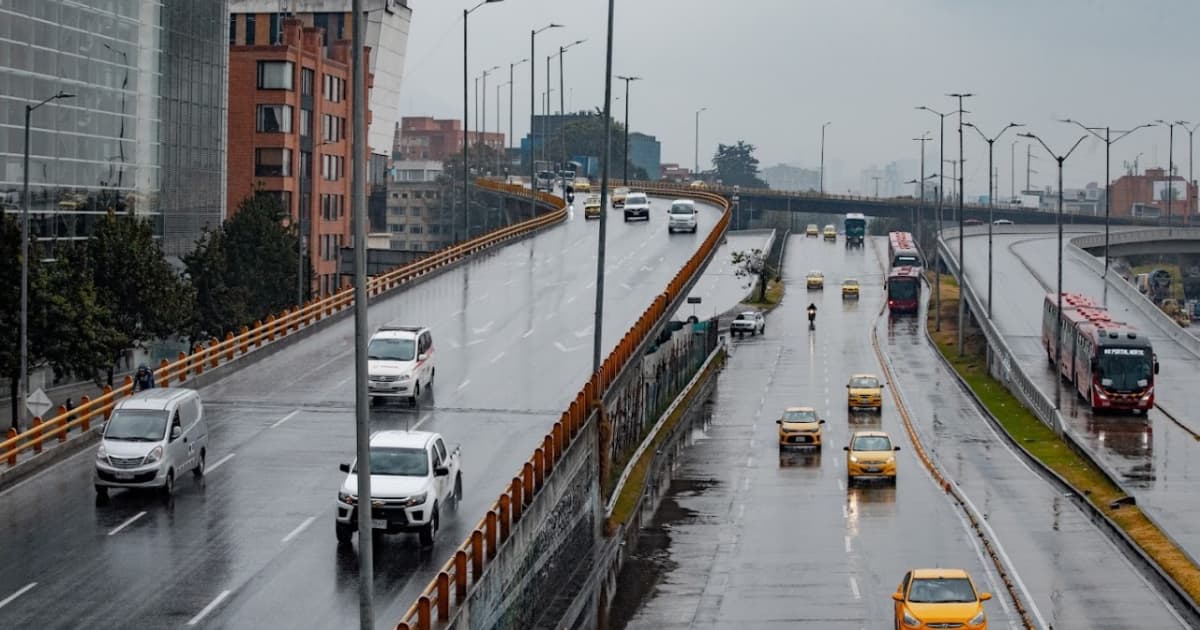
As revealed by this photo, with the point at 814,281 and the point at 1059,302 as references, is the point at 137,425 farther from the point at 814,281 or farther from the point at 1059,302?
the point at 814,281

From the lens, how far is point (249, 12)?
13312cm

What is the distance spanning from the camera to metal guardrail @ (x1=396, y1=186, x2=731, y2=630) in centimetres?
2514

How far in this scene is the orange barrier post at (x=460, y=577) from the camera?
84.9 feet

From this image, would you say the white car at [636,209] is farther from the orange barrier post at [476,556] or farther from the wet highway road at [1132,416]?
the orange barrier post at [476,556]

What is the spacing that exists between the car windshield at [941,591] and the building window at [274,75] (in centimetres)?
7555

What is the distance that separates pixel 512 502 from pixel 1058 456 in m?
34.9

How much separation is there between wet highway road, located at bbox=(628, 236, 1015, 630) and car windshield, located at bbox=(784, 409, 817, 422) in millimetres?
1387

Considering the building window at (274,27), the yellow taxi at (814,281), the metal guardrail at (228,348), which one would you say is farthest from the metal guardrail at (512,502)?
the building window at (274,27)

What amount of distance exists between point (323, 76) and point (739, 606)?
76.8 meters

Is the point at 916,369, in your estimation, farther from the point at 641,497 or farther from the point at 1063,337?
the point at 641,497

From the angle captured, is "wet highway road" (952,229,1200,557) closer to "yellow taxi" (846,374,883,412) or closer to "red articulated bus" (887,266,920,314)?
"red articulated bus" (887,266,920,314)

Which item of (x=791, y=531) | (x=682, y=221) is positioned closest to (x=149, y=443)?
(x=791, y=531)

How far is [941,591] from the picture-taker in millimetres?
33156

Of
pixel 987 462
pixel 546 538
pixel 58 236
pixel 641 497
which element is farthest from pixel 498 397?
pixel 58 236
